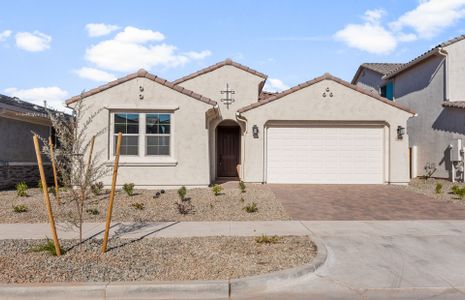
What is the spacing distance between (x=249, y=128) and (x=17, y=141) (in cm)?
942

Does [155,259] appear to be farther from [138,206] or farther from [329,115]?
[329,115]

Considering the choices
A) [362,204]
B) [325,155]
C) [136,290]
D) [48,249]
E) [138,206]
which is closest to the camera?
[136,290]

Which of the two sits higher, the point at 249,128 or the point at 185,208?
the point at 249,128

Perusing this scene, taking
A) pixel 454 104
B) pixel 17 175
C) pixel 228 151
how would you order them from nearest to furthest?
pixel 17 175
pixel 454 104
pixel 228 151

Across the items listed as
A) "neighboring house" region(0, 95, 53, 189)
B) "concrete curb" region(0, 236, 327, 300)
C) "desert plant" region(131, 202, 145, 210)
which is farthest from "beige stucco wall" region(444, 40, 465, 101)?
"neighboring house" region(0, 95, 53, 189)

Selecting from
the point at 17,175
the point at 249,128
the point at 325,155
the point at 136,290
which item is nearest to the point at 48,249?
the point at 136,290

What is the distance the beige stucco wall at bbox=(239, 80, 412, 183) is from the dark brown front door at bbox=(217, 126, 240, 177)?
265 centimetres

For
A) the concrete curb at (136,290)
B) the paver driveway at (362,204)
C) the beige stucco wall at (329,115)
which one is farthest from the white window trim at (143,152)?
the concrete curb at (136,290)

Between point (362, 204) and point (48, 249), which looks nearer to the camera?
point (48, 249)

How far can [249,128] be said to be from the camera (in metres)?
15.8

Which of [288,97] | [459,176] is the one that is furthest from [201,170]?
[459,176]

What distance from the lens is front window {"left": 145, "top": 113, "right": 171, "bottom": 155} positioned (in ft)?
46.6

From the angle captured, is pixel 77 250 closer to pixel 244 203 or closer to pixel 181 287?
pixel 181 287

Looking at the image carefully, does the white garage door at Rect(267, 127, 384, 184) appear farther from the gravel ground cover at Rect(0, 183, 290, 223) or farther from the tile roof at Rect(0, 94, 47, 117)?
the tile roof at Rect(0, 94, 47, 117)
